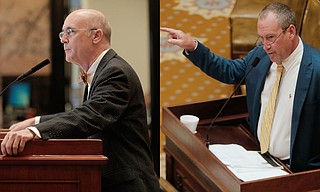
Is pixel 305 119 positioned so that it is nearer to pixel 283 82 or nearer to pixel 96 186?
pixel 283 82

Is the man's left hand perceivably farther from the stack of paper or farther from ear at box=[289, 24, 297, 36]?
ear at box=[289, 24, 297, 36]

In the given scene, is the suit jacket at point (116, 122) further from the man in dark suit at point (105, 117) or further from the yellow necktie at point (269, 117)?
the yellow necktie at point (269, 117)

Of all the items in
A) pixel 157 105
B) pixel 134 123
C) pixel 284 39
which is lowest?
pixel 157 105

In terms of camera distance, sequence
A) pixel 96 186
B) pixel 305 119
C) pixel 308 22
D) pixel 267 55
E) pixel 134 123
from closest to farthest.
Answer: pixel 96 186 < pixel 134 123 < pixel 305 119 < pixel 267 55 < pixel 308 22

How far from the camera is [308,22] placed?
3.77m

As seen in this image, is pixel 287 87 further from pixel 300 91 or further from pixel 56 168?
pixel 56 168

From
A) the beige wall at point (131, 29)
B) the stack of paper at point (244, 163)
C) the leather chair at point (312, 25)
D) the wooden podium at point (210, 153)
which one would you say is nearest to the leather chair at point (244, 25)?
the leather chair at point (312, 25)

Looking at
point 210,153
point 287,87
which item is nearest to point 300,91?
point 287,87

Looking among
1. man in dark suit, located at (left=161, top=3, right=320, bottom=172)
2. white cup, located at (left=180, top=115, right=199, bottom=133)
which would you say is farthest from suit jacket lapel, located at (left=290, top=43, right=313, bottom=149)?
white cup, located at (left=180, top=115, right=199, bottom=133)

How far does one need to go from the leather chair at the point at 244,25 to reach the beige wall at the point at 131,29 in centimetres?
59

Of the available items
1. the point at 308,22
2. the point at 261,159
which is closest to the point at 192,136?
the point at 261,159

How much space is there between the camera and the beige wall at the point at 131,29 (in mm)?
4203

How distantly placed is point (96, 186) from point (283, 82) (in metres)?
1.31

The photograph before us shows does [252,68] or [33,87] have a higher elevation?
[252,68]
